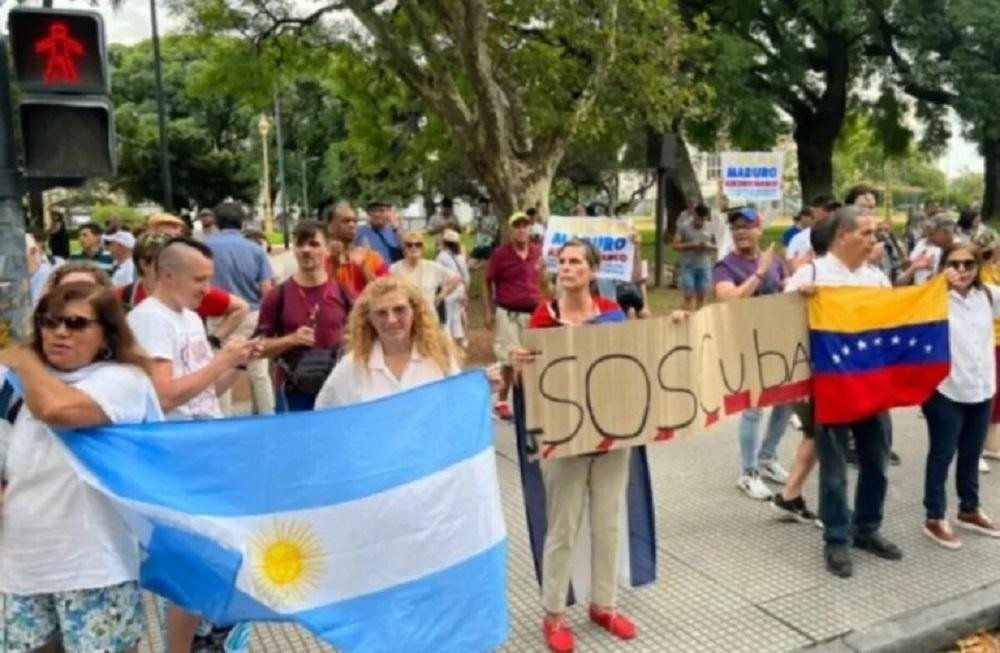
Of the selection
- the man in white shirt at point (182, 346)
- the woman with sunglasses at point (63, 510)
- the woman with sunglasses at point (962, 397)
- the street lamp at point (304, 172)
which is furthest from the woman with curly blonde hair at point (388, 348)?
the street lamp at point (304, 172)

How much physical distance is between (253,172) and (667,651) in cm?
5374

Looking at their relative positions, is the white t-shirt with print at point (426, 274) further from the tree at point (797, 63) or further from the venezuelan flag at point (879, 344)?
the tree at point (797, 63)

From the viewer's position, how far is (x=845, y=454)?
15.3 ft

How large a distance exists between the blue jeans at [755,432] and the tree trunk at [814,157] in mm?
22625

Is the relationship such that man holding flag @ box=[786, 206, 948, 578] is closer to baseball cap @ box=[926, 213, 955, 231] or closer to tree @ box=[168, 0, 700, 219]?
baseball cap @ box=[926, 213, 955, 231]

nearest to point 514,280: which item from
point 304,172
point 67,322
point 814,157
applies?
point 67,322

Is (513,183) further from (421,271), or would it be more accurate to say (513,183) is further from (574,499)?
(574,499)

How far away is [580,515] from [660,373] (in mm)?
758

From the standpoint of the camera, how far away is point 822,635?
12.8ft

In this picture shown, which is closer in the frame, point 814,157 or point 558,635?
point 558,635

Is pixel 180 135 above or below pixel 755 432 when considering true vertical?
above

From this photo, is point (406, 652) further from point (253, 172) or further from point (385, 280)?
point (253, 172)

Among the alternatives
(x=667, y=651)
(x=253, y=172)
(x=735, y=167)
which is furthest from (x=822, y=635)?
(x=253, y=172)

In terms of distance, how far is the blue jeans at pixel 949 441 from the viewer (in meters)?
4.84
